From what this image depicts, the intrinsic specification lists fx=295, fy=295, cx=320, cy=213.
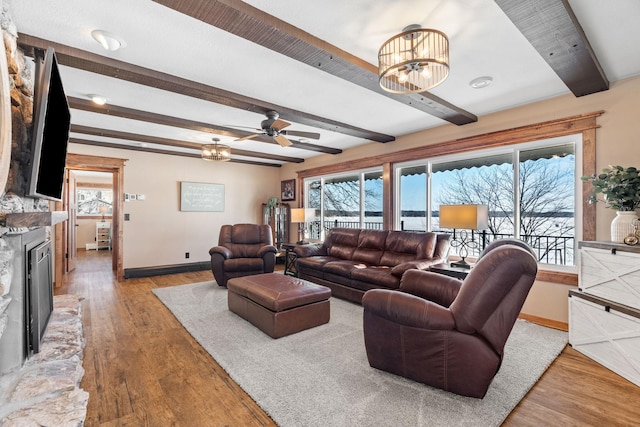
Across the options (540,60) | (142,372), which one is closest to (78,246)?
(142,372)

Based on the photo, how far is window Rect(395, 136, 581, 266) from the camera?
3.41 metres

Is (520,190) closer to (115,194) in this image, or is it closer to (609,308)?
(609,308)

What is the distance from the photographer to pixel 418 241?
4.08 m

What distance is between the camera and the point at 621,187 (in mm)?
2518

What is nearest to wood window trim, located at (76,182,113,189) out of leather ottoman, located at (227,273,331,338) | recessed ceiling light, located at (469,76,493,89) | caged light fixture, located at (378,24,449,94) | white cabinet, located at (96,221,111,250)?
white cabinet, located at (96,221,111,250)

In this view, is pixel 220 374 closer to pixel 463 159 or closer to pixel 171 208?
pixel 463 159

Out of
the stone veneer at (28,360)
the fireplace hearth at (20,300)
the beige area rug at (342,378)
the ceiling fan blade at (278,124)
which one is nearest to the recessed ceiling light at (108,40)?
the stone veneer at (28,360)

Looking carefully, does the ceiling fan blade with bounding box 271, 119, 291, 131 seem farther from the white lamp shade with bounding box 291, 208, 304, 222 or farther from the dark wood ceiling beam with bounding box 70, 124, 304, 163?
the white lamp shade with bounding box 291, 208, 304, 222

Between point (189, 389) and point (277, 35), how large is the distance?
249 cm

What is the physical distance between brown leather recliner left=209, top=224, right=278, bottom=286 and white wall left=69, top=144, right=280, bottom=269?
1.45 m

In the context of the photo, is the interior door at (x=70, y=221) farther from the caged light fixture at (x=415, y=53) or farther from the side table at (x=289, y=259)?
the caged light fixture at (x=415, y=53)

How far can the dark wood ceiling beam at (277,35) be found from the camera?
1663mm

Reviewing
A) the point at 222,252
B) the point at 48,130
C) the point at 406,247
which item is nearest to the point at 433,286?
the point at 406,247

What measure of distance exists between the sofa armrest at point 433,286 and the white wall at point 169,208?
16.5ft
